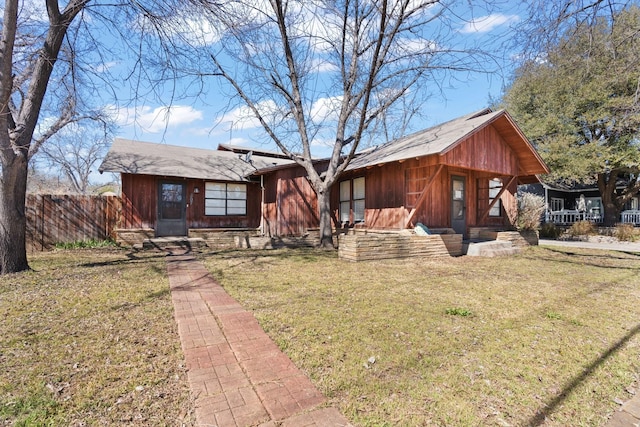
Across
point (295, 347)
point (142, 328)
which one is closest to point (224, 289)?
point (142, 328)

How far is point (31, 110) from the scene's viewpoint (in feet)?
21.9

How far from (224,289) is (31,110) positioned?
19.0 feet

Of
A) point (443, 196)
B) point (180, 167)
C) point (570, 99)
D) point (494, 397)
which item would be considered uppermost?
point (570, 99)

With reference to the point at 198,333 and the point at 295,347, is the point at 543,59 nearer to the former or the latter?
the point at 295,347

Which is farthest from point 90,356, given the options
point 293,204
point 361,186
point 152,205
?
point 152,205

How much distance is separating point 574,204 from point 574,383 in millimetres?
32648

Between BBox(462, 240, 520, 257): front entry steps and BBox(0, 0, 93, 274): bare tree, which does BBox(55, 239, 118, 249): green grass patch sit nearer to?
BBox(0, 0, 93, 274): bare tree

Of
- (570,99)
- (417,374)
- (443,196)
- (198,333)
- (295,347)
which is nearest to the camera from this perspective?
(417,374)

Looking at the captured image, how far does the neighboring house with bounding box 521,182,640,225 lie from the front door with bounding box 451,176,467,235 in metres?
14.8

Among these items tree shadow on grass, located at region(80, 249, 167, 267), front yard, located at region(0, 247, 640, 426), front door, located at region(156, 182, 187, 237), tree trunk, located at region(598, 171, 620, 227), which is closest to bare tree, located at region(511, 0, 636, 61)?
front yard, located at region(0, 247, 640, 426)

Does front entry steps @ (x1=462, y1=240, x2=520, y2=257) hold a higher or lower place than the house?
lower

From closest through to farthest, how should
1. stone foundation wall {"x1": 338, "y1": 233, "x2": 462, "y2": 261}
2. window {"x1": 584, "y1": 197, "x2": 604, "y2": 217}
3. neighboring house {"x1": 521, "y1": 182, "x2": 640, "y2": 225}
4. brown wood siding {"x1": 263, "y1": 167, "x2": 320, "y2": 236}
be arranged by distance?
stone foundation wall {"x1": 338, "y1": 233, "x2": 462, "y2": 261} → brown wood siding {"x1": 263, "y1": 167, "x2": 320, "y2": 236} → neighboring house {"x1": 521, "y1": 182, "x2": 640, "y2": 225} → window {"x1": 584, "y1": 197, "x2": 604, "y2": 217}

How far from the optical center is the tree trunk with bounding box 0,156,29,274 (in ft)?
20.9

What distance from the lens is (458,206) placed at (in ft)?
40.0
